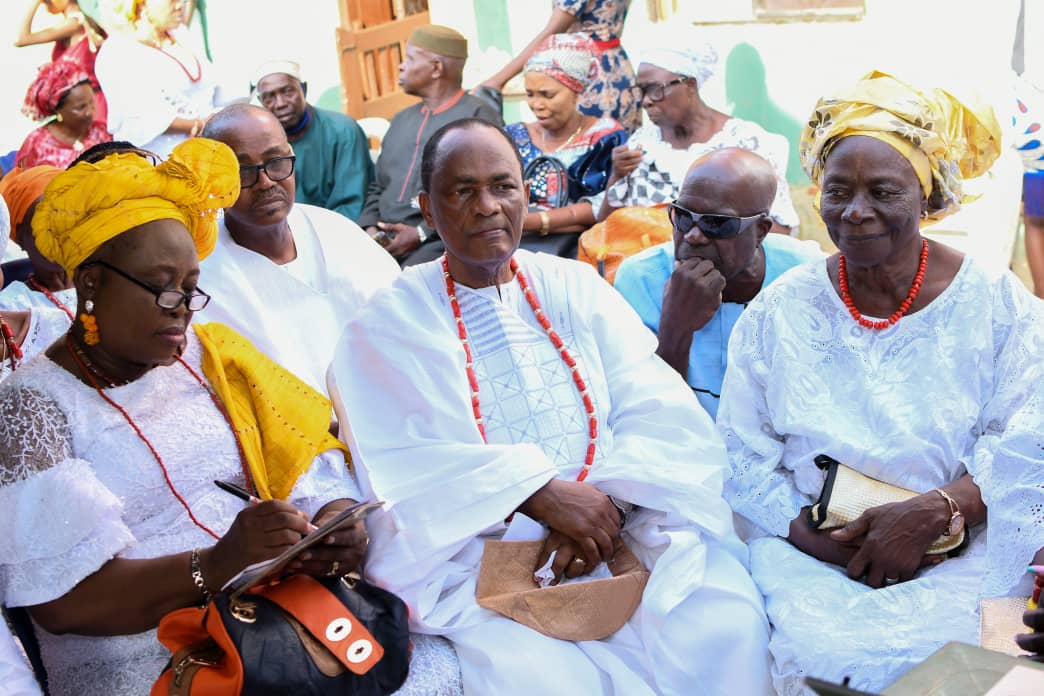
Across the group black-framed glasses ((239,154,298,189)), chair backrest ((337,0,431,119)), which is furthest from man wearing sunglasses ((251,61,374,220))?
black-framed glasses ((239,154,298,189))

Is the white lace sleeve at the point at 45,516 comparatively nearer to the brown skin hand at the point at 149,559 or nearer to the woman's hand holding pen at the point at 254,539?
the brown skin hand at the point at 149,559

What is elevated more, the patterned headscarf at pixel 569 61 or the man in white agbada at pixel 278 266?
the patterned headscarf at pixel 569 61

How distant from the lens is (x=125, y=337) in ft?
9.77

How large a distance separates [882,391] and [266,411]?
179 cm

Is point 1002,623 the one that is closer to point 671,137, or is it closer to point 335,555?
point 335,555

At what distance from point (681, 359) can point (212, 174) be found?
1772 mm

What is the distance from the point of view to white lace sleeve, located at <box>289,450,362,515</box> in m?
3.25

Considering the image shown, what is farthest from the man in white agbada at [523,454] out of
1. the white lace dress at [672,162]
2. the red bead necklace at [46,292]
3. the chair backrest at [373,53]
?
the chair backrest at [373,53]

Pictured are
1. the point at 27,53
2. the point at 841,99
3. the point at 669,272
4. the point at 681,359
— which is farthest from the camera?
the point at 27,53

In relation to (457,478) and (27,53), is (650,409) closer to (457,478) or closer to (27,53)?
(457,478)

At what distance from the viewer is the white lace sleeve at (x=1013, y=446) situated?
2.89 metres

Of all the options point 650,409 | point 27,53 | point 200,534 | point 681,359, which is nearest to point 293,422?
point 200,534

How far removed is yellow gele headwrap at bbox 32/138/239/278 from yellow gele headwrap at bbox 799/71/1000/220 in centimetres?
180

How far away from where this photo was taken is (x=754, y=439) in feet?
11.5
